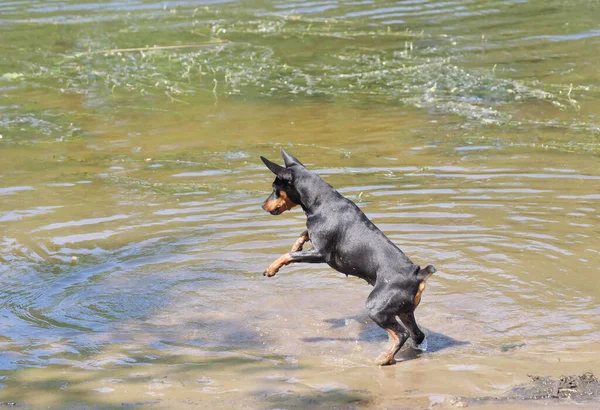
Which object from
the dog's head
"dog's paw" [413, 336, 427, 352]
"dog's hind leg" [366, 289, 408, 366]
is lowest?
"dog's paw" [413, 336, 427, 352]

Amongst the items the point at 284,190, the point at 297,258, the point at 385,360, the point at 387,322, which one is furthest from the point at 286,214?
the point at 385,360

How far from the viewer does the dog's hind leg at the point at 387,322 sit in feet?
→ 20.4

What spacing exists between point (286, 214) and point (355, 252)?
3106 mm

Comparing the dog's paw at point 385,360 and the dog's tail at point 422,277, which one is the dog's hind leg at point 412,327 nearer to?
the dog's tail at point 422,277

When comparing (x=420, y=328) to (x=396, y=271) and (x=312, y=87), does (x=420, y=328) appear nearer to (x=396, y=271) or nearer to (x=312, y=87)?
(x=396, y=271)

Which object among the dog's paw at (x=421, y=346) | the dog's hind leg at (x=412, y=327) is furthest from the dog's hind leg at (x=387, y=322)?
the dog's paw at (x=421, y=346)

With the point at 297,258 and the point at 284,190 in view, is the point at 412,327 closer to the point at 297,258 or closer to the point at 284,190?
the point at 297,258

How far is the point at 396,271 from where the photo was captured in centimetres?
636

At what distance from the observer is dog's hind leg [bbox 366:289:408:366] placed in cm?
623

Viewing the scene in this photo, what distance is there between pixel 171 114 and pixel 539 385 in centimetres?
938

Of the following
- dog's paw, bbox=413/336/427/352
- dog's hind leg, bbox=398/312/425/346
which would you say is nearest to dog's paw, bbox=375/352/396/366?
dog's hind leg, bbox=398/312/425/346

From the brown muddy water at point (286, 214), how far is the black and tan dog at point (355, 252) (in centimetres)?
35

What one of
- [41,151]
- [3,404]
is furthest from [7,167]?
[3,404]

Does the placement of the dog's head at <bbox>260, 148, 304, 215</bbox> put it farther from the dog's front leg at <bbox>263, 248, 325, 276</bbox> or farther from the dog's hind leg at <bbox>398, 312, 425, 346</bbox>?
the dog's hind leg at <bbox>398, 312, 425, 346</bbox>
